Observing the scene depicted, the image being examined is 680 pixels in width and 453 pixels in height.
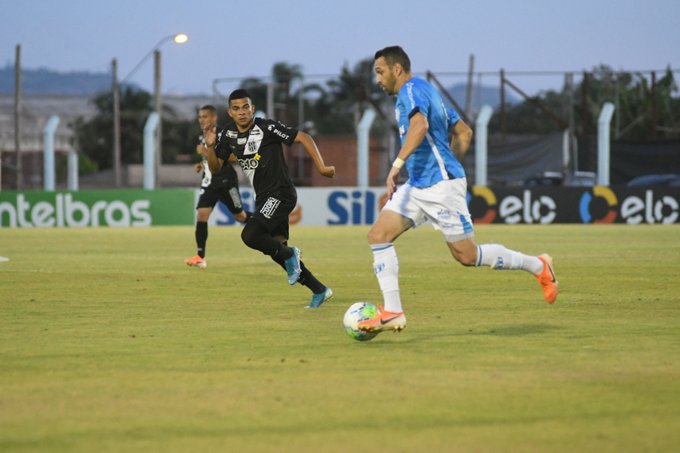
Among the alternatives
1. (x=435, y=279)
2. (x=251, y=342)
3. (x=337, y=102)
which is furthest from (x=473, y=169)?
(x=337, y=102)

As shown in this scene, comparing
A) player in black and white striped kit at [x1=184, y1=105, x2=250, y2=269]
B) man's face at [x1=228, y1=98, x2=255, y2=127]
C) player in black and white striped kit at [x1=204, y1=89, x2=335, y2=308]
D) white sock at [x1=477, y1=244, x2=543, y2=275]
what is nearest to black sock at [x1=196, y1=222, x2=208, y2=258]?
player in black and white striped kit at [x1=184, y1=105, x2=250, y2=269]

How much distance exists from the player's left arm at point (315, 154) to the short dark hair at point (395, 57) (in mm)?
2417

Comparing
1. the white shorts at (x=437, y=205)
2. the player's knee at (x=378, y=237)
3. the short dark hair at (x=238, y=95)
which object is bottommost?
the player's knee at (x=378, y=237)

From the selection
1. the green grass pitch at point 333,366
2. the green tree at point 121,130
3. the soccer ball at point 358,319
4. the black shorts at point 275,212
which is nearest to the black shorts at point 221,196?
the green grass pitch at point 333,366

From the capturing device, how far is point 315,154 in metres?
11.9

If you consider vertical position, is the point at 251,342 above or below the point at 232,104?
below

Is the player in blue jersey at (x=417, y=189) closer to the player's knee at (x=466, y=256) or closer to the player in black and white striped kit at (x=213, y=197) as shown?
the player's knee at (x=466, y=256)

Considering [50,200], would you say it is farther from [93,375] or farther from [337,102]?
[337,102]

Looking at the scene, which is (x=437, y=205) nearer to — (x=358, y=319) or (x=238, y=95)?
(x=358, y=319)

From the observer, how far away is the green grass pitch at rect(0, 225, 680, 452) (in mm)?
5688

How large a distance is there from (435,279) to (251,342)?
6414mm

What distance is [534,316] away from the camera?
34.8 feet

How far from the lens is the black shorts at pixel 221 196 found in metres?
17.3

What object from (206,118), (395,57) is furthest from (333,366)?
(206,118)
